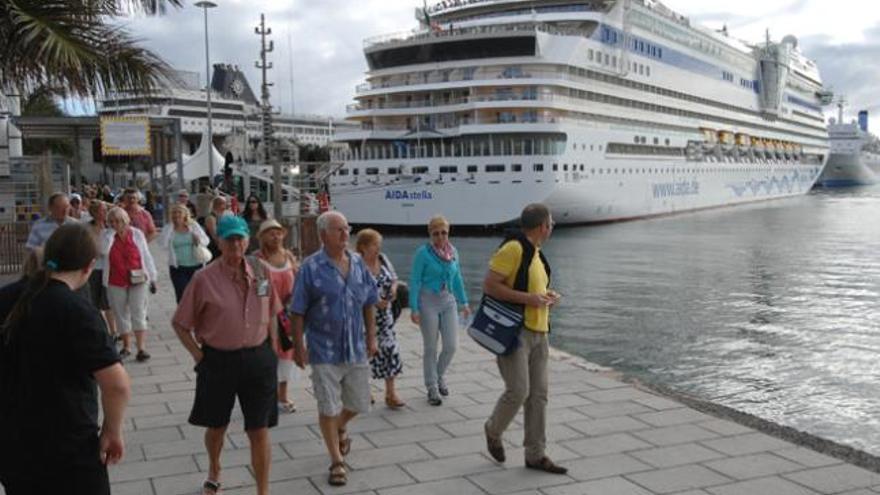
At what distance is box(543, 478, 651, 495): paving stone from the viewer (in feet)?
15.8

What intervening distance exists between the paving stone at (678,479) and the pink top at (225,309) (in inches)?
91.3

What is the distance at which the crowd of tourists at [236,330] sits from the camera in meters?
2.99

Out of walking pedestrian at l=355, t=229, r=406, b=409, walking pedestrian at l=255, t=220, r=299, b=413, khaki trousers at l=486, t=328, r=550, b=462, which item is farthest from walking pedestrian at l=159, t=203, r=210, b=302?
khaki trousers at l=486, t=328, r=550, b=462

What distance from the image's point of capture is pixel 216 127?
9719cm

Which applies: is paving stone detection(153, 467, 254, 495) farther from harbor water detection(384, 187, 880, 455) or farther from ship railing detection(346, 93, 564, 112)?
ship railing detection(346, 93, 564, 112)

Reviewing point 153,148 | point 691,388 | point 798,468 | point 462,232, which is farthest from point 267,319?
point 462,232

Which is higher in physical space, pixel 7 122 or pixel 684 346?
pixel 7 122

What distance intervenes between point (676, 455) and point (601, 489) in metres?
0.84

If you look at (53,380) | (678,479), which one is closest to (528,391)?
(678,479)

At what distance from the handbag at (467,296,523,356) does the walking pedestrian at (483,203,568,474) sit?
0.17ft

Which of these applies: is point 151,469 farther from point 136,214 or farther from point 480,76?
point 480,76

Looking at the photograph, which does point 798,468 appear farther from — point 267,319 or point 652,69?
point 652,69

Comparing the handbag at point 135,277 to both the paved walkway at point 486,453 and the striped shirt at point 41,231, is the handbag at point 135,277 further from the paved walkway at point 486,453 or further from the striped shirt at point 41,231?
the paved walkway at point 486,453

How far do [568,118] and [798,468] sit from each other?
36.0 metres
